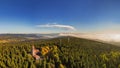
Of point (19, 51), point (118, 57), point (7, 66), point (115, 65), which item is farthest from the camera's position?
point (118, 57)

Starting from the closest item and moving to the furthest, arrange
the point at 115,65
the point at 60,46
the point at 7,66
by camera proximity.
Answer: the point at 7,66, the point at 115,65, the point at 60,46

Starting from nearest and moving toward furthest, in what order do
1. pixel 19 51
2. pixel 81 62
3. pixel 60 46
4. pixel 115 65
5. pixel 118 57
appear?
pixel 81 62 < pixel 115 65 < pixel 19 51 < pixel 118 57 < pixel 60 46

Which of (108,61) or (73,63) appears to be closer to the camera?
(73,63)

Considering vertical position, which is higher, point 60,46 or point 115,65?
point 60,46

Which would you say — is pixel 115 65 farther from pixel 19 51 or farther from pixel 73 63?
pixel 19 51

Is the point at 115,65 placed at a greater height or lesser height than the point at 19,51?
lesser

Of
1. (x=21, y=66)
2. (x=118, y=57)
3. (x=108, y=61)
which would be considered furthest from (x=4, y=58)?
(x=118, y=57)

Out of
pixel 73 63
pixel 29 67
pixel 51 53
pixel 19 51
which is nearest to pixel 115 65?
pixel 73 63

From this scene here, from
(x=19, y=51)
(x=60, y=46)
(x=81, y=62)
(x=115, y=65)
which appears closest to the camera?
(x=81, y=62)

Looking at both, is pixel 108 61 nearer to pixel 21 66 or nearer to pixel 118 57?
pixel 118 57
